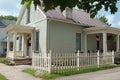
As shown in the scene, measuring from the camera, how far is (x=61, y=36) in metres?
18.3

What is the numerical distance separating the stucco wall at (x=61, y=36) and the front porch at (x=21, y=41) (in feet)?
8.62

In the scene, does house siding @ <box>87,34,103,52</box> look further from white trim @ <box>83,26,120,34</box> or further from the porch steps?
the porch steps

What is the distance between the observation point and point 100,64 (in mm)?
15336

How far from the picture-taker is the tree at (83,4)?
2.69 m

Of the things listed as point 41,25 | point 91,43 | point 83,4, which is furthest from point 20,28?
point 83,4

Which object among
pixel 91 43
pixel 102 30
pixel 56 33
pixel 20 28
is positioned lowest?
pixel 91 43

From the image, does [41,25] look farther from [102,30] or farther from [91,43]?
[91,43]

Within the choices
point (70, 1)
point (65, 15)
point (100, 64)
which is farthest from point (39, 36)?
point (70, 1)

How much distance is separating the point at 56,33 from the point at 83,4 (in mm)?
14902

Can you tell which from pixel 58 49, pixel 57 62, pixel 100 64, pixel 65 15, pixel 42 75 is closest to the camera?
pixel 42 75

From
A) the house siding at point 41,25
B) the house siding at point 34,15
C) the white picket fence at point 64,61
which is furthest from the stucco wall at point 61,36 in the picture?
the white picket fence at point 64,61

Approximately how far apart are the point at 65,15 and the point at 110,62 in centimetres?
636

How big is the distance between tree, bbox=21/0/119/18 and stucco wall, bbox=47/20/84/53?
1437 centimetres

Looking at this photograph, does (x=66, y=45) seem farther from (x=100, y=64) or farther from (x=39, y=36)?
(x=100, y=64)
